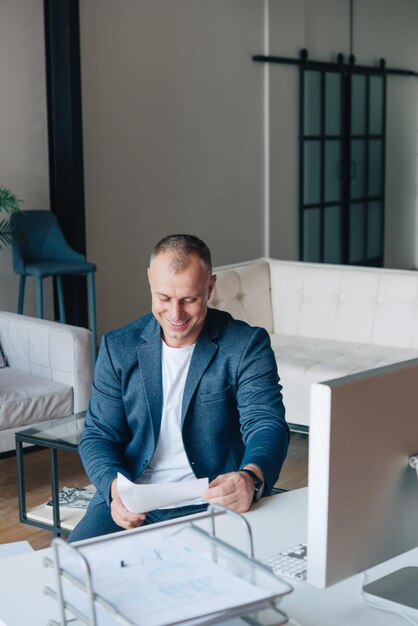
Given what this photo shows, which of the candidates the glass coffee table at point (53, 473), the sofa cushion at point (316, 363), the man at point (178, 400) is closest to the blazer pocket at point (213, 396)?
the man at point (178, 400)

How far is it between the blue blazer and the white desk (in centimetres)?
34

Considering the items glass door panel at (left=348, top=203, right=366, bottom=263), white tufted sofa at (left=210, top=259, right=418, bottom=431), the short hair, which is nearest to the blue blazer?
the short hair

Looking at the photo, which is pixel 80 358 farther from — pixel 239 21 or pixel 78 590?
pixel 239 21

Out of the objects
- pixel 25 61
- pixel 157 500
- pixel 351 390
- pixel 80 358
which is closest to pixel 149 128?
pixel 25 61

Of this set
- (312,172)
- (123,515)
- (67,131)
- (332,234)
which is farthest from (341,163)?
(123,515)

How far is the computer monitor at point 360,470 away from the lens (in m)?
1.39

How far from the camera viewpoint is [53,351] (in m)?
4.54

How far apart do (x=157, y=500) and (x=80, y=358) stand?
8.34ft

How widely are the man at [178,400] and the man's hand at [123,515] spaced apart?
2.0 inches

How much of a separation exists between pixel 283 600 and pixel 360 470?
0.32m

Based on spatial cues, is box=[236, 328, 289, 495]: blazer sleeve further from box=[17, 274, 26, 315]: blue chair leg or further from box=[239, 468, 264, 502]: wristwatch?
box=[17, 274, 26, 315]: blue chair leg

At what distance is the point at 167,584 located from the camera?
1.39 metres

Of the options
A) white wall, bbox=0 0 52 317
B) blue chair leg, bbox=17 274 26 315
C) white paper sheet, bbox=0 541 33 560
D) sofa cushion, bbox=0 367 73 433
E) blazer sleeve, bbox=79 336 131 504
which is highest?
white wall, bbox=0 0 52 317

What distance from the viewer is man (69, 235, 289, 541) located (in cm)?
219
